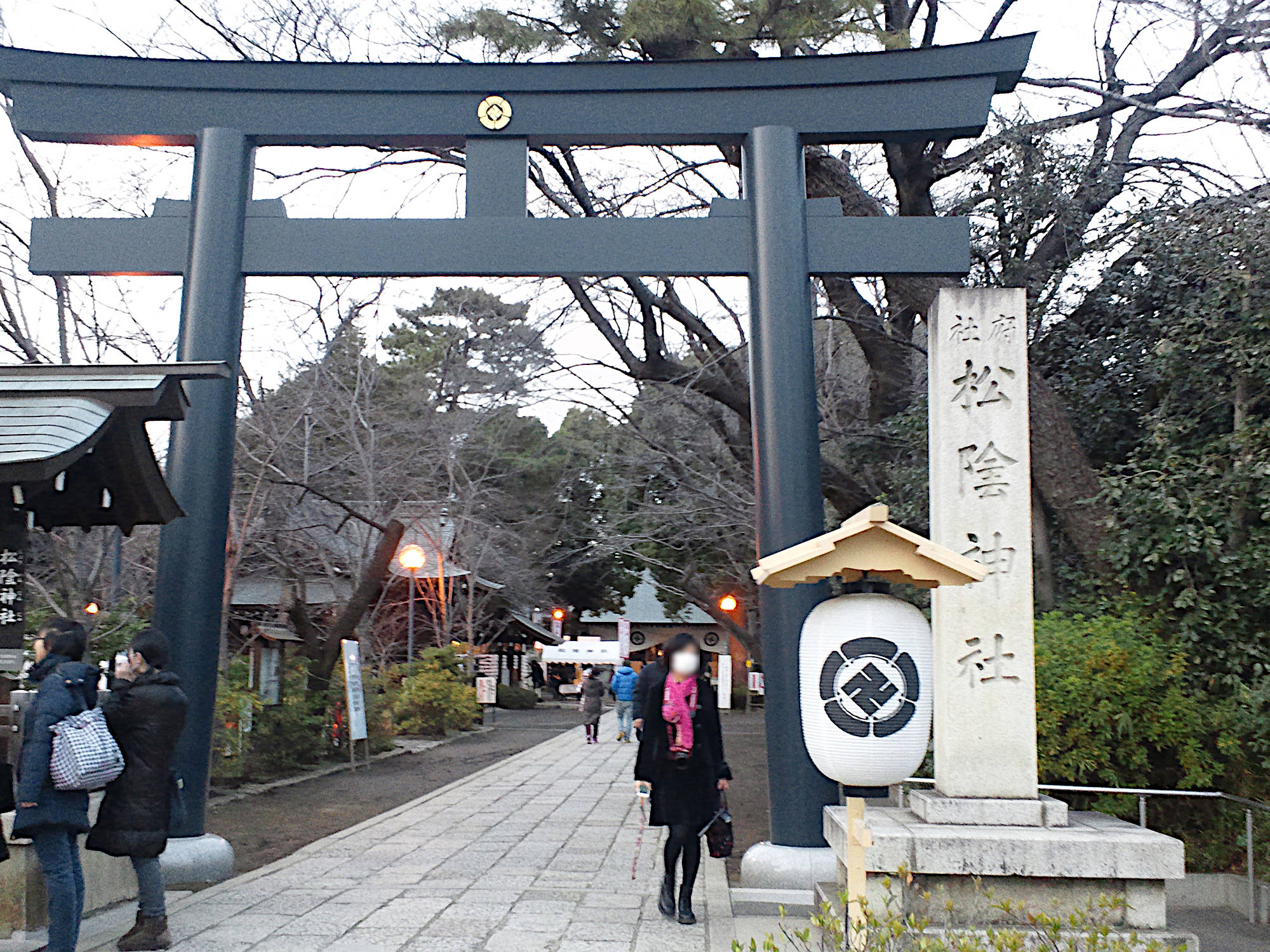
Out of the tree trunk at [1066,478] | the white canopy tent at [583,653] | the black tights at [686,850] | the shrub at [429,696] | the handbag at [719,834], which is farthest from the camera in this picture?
the white canopy tent at [583,653]

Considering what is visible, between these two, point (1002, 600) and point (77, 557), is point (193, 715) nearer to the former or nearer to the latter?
point (1002, 600)

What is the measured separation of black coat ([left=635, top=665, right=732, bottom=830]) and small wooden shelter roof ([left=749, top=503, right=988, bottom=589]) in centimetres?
153

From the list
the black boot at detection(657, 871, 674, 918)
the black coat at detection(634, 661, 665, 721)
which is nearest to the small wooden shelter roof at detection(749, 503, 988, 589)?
the black coat at detection(634, 661, 665, 721)

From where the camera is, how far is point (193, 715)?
726cm

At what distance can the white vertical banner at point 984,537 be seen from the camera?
5.92 m

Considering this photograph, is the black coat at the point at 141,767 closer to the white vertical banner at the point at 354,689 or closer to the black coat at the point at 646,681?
the black coat at the point at 646,681

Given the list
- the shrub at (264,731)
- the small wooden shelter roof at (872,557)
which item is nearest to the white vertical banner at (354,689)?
the shrub at (264,731)

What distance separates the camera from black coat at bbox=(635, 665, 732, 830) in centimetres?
644

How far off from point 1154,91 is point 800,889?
9.46 m

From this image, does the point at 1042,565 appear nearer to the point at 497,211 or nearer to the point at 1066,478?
the point at 1066,478

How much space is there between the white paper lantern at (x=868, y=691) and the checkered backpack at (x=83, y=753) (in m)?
3.46

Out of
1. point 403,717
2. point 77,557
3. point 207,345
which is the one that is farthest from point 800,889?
point 403,717

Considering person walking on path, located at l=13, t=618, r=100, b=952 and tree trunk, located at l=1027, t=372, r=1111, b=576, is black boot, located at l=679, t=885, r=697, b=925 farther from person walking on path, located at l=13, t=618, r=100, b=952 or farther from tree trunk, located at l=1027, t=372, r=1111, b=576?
tree trunk, located at l=1027, t=372, r=1111, b=576

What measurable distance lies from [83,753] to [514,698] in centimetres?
3251
